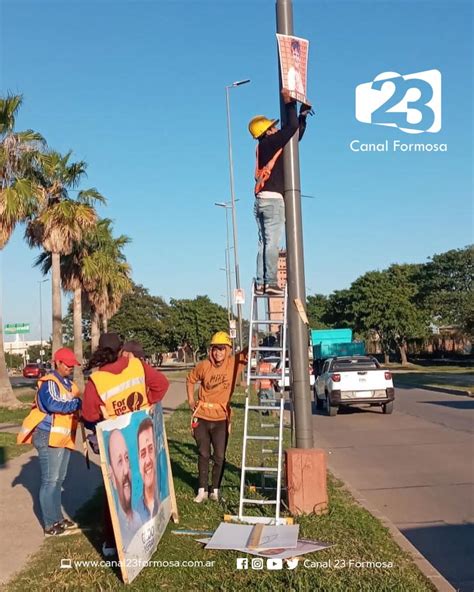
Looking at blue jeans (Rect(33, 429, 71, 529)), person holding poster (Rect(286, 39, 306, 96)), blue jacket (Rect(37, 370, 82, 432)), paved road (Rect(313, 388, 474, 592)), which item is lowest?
paved road (Rect(313, 388, 474, 592))

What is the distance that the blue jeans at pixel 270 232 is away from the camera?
7160mm

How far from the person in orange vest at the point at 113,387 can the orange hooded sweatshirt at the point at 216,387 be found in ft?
4.22

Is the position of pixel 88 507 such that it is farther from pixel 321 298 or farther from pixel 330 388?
pixel 321 298

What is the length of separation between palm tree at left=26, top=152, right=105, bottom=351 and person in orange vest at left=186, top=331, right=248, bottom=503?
17.0 meters

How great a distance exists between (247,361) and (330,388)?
38.3ft

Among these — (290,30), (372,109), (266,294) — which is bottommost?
(266,294)

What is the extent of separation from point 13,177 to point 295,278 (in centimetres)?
1649

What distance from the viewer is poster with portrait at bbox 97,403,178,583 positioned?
4766 millimetres

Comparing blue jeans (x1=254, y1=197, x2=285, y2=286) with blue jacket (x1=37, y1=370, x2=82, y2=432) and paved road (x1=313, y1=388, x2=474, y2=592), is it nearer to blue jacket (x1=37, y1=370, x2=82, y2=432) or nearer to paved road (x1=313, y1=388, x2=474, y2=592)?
blue jacket (x1=37, y1=370, x2=82, y2=432)

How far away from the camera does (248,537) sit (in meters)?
5.73

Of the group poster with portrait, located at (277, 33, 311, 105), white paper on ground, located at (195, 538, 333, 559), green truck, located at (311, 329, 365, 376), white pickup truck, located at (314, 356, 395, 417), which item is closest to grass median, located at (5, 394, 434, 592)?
white paper on ground, located at (195, 538, 333, 559)

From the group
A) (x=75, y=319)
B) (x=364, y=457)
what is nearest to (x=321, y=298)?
(x=75, y=319)

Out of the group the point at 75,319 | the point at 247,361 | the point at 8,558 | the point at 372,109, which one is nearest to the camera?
the point at 8,558

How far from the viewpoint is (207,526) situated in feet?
20.7
